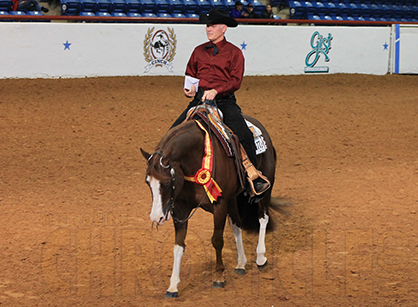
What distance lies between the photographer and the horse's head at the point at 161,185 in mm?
3830

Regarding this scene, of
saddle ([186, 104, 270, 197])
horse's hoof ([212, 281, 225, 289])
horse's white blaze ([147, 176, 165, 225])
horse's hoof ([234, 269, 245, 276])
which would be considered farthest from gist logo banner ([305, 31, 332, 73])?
horse's white blaze ([147, 176, 165, 225])

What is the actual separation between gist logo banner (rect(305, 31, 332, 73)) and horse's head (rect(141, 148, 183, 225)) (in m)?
11.6

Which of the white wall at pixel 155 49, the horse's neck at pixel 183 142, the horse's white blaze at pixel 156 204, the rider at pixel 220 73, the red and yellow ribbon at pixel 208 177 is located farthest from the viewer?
the white wall at pixel 155 49

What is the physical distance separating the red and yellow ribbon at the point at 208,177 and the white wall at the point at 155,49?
29.2 feet

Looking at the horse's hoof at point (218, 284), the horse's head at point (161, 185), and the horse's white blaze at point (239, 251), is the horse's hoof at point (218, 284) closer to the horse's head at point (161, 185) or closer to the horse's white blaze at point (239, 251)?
the horse's white blaze at point (239, 251)

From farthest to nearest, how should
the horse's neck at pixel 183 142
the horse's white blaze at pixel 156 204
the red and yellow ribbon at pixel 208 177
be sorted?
1. the red and yellow ribbon at pixel 208 177
2. the horse's neck at pixel 183 142
3. the horse's white blaze at pixel 156 204

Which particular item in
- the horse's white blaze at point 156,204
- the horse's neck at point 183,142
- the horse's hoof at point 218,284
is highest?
the horse's neck at point 183,142

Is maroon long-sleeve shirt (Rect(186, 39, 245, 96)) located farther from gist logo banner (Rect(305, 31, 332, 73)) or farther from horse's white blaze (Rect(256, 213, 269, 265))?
gist logo banner (Rect(305, 31, 332, 73))

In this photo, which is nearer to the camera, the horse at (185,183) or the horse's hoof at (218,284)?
the horse at (185,183)

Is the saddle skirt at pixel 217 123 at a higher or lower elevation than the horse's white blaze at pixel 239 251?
higher

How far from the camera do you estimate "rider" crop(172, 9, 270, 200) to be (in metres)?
4.72

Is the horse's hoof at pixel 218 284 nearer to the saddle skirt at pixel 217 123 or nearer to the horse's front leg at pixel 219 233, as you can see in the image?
the horse's front leg at pixel 219 233

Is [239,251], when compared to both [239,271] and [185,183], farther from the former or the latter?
[185,183]

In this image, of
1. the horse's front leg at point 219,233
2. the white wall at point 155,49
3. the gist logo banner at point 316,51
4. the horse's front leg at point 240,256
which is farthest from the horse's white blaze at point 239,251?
the gist logo banner at point 316,51
